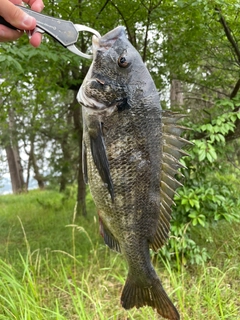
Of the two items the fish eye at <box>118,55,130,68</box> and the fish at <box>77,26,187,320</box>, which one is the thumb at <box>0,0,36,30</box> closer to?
the fish at <box>77,26,187,320</box>

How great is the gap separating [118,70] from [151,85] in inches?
7.2

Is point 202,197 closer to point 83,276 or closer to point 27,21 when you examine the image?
point 83,276

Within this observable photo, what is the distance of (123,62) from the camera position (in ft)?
5.21

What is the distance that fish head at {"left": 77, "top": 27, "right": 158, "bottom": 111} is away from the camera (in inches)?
61.9

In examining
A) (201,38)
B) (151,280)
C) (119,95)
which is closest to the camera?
(119,95)

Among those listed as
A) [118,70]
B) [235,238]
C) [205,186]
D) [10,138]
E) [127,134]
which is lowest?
[235,238]

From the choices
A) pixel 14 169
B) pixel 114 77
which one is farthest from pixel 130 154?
pixel 14 169

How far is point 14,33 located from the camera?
1.89 meters

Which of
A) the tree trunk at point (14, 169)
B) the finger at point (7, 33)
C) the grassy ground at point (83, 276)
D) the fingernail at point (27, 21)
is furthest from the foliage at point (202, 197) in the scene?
the tree trunk at point (14, 169)

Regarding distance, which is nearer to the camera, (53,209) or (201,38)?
(201,38)

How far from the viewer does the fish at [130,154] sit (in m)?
1.58

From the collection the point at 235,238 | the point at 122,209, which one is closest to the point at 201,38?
the point at 235,238

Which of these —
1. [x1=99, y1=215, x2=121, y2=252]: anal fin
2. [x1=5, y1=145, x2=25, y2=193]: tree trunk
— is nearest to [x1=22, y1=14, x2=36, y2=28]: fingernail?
[x1=99, y1=215, x2=121, y2=252]: anal fin

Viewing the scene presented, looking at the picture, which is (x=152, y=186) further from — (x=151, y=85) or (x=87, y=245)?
(x=87, y=245)
